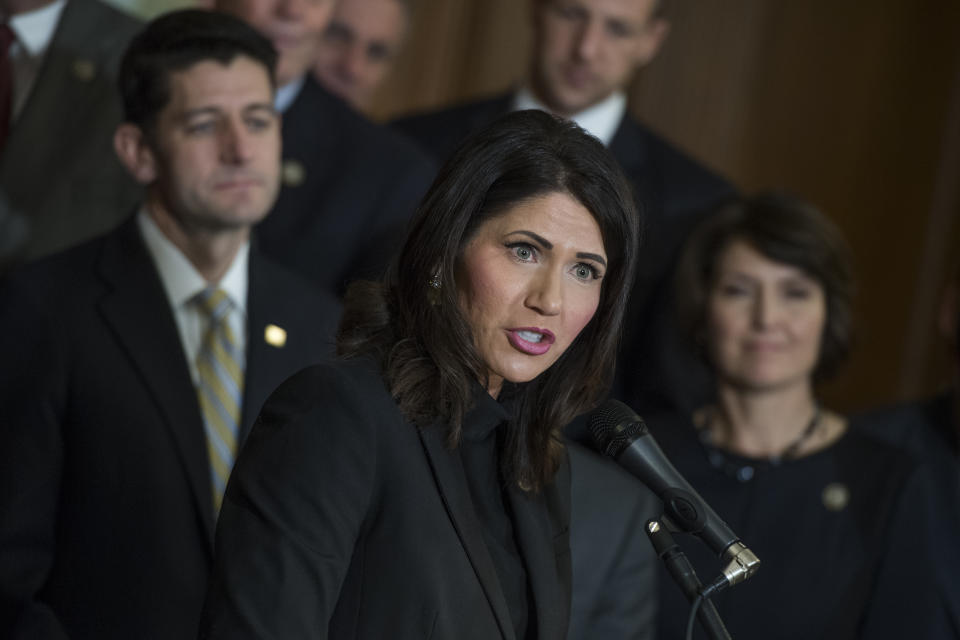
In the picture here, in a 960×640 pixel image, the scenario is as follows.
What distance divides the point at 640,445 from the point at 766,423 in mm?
1795

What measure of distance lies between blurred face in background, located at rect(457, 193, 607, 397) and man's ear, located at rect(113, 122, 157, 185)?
45.8 inches

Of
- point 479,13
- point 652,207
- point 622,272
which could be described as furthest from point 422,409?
point 479,13

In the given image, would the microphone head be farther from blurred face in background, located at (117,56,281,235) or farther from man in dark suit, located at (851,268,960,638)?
man in dark suit, located at (851,268,960,638)

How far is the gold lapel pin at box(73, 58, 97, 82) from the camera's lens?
3395mm

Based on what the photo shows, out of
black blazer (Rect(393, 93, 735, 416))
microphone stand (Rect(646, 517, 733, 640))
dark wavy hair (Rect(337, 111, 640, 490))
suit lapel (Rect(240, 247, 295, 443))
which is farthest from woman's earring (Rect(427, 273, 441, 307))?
black blazer (Rect(393, 93, 735, 416))

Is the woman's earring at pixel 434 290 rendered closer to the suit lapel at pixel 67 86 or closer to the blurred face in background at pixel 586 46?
the suit lapel at pixel 67 86

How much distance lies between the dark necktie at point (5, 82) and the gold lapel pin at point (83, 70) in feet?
0.50

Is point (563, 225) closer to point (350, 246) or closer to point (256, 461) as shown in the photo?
point (256, 461)

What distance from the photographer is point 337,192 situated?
11.4 feet

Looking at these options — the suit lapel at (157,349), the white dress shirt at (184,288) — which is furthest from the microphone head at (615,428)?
the white dress shirt at (184,288)

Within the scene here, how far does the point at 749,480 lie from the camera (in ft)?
11.4

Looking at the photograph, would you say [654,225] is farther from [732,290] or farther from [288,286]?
[288,286]

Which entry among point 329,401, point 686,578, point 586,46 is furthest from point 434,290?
point 586,46

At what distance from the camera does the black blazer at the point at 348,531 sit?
1686 mm
